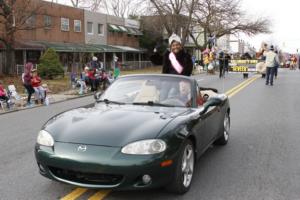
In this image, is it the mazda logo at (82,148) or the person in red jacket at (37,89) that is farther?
the person in red jacket at (37,89)

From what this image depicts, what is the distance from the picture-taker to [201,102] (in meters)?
6.07

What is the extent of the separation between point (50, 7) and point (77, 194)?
35715mm

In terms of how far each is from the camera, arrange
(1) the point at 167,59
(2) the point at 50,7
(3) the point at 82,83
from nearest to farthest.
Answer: (1) the point at 167,59 → (3) the point at 82,83 → (2) the point at 50,7

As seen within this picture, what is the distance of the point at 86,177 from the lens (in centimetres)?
436

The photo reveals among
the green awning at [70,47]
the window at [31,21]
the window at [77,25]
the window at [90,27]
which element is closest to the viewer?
the window at [31,21]

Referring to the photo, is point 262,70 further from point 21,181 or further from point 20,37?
point 21,181

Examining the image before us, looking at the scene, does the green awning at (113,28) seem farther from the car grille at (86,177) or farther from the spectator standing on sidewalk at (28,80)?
the car grille at (86,177)

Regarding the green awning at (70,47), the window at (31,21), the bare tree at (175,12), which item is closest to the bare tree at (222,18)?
the bare tree at (175,12)

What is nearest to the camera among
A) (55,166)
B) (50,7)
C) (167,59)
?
(55,166)

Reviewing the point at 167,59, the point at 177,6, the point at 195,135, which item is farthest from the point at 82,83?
the point at 177,6

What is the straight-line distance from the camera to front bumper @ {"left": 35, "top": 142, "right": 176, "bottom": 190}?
420 centimetres

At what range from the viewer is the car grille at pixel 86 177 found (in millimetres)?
4289

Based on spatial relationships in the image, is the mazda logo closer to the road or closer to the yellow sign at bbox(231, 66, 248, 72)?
the road

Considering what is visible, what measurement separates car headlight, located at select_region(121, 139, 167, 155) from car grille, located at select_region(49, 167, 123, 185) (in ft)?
0.90
